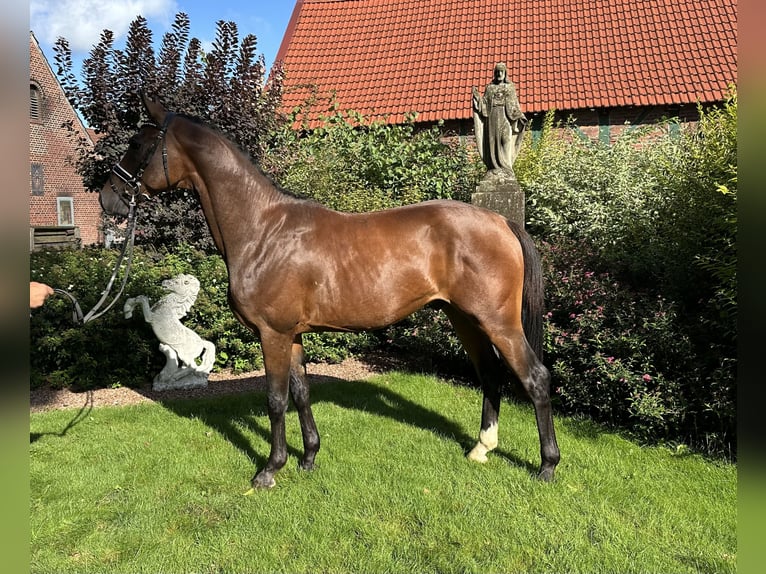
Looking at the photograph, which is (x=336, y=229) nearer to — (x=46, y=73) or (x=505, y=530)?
(x=505, y=530)

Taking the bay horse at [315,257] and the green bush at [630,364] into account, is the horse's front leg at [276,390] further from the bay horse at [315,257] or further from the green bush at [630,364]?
the green bush at [630,364]

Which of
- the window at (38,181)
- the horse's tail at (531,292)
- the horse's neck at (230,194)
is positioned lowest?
the horse's tail at (531,292)

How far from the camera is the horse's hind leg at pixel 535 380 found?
3.42 m

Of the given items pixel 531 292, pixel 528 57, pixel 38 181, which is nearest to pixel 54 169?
pixel 38 181

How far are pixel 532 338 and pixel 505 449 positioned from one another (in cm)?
105

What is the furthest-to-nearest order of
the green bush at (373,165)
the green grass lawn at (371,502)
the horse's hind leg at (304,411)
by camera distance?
the green bush at (373,165) → the horse's hind leg at (304,411) → the green grass lawn at (371,502)

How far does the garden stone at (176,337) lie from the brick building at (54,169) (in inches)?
542

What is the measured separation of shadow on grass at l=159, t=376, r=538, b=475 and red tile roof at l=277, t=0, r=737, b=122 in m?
6.96

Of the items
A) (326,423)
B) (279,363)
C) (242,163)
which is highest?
(242,163)

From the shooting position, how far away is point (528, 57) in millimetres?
12102

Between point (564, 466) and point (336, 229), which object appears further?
point (564, 466)

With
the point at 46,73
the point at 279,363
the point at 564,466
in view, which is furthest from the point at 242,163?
the point at 46,73

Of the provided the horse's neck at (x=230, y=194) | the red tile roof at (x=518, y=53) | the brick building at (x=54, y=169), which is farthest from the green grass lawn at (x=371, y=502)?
the brick building at (x=54, y=169)

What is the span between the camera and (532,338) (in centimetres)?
366
